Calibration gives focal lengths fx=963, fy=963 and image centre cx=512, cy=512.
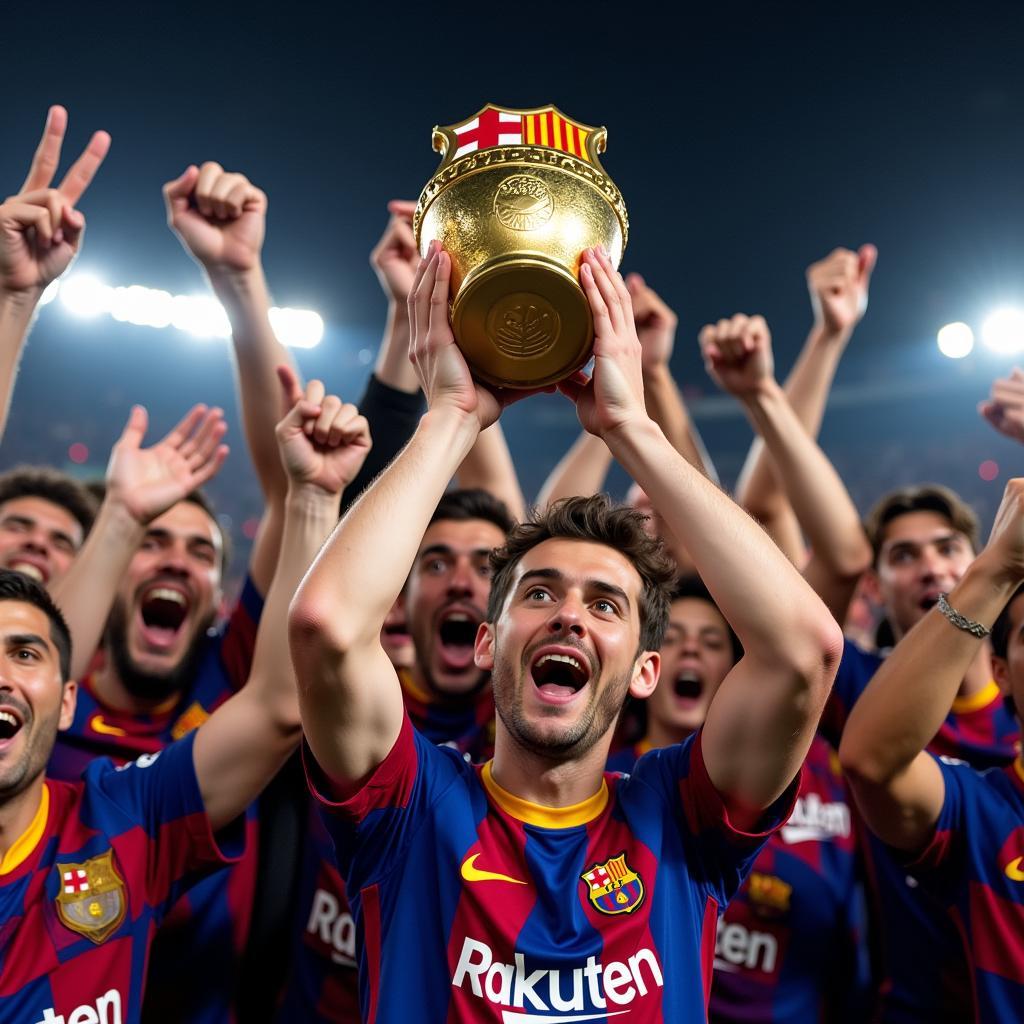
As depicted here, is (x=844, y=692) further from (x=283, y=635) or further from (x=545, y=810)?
(x=283, y=635)

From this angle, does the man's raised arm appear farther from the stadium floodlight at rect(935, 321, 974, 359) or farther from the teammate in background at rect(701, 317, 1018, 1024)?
the stadium floodlight at rect(935, 321, 974, 359)

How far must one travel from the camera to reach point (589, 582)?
1.92 meters

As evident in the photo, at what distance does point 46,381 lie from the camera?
15125 mm

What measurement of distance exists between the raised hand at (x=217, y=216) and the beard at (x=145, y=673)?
1.11 m

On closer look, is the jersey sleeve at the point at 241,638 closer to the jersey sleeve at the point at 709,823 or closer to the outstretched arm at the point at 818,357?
the jersey sleeve at the point at 709,823

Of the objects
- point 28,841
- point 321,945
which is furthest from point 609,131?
point 28,841

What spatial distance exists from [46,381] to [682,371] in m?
10.3

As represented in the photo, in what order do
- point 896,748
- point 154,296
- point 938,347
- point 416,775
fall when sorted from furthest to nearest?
1. point 938,347
2. point 154,296
3. point 896,748
4. point 416,775

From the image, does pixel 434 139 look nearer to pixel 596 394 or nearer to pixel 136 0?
pixel 596 394

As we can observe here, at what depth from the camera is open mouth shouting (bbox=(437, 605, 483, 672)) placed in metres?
2.75

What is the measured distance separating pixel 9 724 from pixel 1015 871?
2188mm

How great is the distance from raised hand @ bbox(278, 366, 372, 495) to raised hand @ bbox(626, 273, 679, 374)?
1261 millimetres

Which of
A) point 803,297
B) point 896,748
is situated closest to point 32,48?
point 896,748

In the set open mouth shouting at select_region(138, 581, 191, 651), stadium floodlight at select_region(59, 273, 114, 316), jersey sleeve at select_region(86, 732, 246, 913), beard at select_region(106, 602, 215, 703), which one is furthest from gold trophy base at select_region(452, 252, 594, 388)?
stadium floodlight at select_region(59, 273, 114, 316)
